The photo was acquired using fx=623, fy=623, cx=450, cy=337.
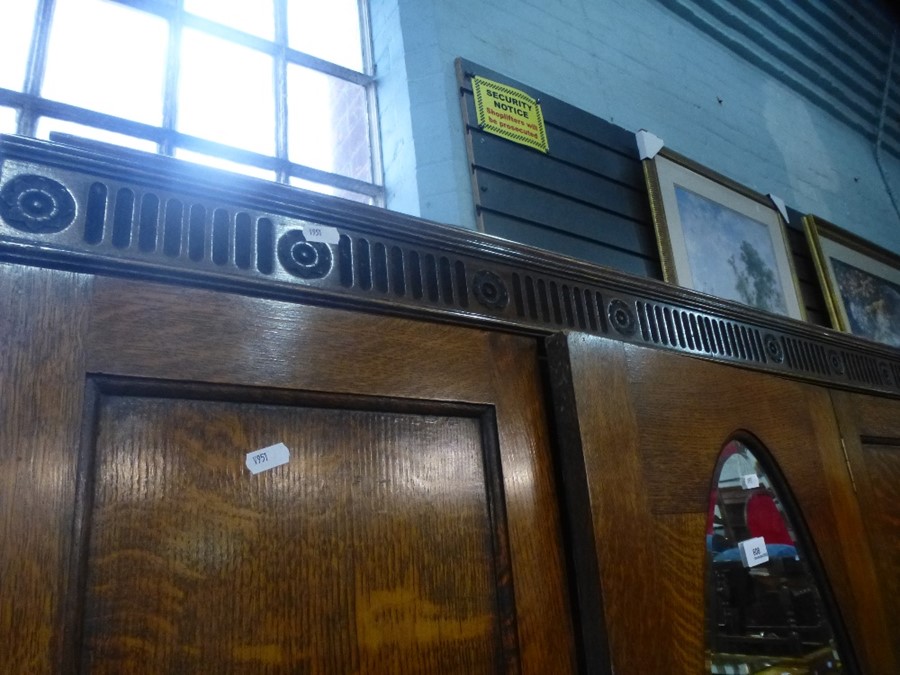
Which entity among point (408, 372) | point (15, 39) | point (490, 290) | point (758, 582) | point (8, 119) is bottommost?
point (758, 582)

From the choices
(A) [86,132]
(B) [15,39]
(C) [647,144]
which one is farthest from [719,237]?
(B) [15,39]

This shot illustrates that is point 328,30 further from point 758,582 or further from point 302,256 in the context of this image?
point 758,582

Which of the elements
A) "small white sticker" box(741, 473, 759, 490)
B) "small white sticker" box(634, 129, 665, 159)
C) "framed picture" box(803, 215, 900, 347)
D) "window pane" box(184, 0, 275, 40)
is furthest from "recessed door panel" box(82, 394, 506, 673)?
"framed picture" box(803, 215, 900, 347)

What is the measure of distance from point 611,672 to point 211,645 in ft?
1.16

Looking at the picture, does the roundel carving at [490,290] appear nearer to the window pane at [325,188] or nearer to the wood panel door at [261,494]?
the wood panel door at [261,494]

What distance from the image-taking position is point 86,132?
0.98 metres

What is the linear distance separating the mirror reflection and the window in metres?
0.76

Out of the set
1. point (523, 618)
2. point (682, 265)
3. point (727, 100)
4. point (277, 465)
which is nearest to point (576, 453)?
point (523, 618)

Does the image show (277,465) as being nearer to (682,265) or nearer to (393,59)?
(393,59)

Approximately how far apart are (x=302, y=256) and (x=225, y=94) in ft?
2.36

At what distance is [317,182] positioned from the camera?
118cm

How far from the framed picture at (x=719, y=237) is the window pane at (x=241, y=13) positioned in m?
0.93

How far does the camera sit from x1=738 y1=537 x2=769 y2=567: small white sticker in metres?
0.80

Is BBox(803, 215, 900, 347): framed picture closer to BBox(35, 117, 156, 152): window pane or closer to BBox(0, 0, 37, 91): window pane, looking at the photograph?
BBox(35, 117, 156, 152): window pane
